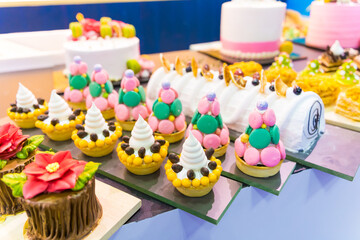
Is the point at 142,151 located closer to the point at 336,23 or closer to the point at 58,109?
the point at 58,109

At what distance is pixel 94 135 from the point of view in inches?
75.8

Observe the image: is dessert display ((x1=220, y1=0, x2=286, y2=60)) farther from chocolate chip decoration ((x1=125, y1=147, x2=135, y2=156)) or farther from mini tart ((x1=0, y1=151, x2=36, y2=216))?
mini tart ((x1=0, y1=151, x2=36, y2=216))

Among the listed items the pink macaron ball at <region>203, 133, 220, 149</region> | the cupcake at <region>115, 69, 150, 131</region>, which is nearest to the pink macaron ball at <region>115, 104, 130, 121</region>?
the cupcake at <region>115, 69, 150, 131</region>

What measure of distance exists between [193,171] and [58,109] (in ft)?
3.55

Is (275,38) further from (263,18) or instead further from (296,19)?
(296,19)

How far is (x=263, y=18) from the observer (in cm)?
352

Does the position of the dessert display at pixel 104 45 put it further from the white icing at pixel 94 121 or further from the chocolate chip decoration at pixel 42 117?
the white icing at pixel 94 121

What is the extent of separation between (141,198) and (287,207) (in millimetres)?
892

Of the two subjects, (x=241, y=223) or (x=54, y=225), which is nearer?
(x=54, y=225)

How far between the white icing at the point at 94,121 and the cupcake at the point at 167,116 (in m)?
0.36

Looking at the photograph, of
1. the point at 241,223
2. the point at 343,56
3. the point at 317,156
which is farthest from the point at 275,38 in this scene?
the point at 241,223

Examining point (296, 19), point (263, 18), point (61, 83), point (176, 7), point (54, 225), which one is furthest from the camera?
point (296, 19)

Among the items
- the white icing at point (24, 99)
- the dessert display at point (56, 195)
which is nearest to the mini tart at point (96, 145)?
the dessert display at point (56, 195)

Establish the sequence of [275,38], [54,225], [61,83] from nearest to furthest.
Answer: [54,225] → [61,83] → [275,38]
